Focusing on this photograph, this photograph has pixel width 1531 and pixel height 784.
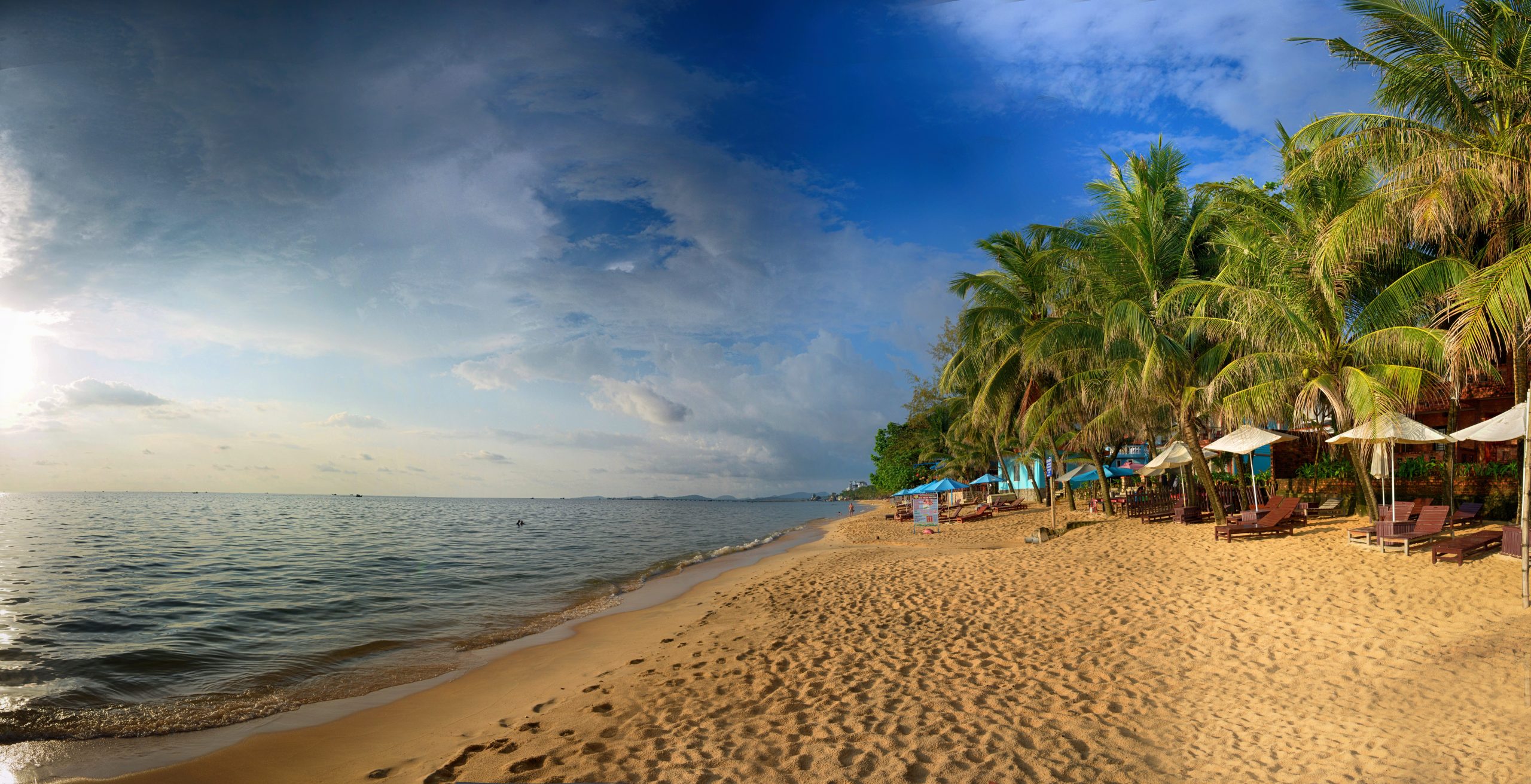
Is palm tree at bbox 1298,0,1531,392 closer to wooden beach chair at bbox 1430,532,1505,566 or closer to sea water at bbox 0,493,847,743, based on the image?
wooden beach chair at bbox 1430,532,1505,566

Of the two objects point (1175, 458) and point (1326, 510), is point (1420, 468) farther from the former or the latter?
point (1175, 458)

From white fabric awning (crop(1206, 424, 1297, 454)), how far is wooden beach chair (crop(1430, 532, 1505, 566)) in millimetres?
4146

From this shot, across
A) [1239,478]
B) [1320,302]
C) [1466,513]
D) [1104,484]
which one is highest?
[1320,302]

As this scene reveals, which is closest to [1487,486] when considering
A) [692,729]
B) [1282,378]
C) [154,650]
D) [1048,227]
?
[1282,378]

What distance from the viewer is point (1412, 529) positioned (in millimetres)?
10070

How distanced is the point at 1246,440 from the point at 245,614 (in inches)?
786

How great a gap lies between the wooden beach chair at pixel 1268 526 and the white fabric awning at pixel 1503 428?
315 cm

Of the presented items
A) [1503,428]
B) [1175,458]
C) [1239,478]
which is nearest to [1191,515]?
[1175,458]

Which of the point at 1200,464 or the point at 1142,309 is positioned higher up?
the point at 1142,309

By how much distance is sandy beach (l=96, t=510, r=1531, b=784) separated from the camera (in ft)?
14.7

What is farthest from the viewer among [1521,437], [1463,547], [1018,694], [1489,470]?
[1489,470]

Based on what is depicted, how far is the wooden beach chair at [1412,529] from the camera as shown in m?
9.73

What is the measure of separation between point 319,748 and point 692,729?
3.54m

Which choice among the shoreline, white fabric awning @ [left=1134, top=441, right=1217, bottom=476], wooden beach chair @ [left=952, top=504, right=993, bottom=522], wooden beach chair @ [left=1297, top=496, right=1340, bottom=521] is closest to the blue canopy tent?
wooden beach chair @ [left=952, top=504, right=993, bottom=522]
